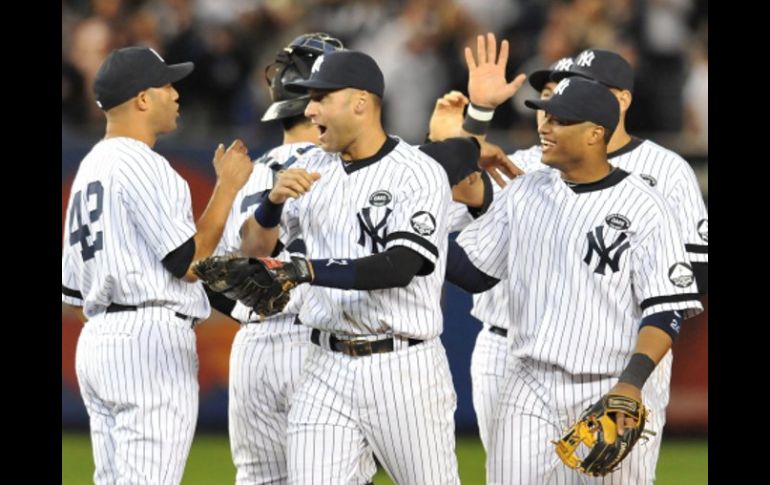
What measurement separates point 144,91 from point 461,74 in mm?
5799

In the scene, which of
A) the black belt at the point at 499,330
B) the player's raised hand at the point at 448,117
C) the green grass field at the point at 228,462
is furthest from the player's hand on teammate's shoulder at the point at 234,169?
the green grass field at the point at 228,462

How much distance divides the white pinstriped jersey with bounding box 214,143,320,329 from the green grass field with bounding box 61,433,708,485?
2853mm

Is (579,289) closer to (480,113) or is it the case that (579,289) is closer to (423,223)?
(423,223)

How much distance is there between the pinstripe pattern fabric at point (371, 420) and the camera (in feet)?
20.2

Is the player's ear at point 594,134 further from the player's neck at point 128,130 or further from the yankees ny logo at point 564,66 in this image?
the player's neck at point 128,130

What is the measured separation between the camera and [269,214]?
6.46 metres

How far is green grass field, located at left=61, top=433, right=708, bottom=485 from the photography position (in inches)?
391

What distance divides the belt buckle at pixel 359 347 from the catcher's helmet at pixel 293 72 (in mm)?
1605

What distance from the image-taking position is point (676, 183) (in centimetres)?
740

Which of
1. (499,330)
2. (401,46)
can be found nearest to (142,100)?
(499,330)

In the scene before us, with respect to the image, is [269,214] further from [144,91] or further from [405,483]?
[405,483]

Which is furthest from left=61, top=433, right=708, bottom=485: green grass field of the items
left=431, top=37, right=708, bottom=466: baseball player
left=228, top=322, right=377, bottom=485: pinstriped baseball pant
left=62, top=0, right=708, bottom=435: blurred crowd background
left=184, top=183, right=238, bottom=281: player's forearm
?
left=184, top=183, right=238, bottom=281: player's forearm

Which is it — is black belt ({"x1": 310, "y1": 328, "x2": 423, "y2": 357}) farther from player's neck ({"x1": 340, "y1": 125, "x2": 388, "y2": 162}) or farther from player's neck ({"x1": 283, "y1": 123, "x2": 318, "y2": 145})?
player's neck ({"x1": 283, "y1": 123, "x2": 318, "y2": 145})
